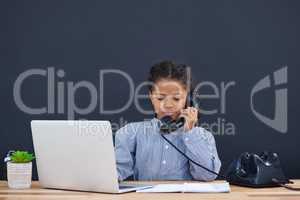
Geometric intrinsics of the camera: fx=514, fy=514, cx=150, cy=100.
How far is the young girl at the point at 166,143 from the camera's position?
2428 millimetres

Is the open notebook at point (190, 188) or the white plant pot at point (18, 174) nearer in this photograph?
the open notebook at point (190, 188)

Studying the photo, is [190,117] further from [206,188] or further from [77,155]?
[77,155]

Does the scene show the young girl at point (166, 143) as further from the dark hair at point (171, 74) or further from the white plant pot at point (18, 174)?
the white plant pot at point (18, 174)

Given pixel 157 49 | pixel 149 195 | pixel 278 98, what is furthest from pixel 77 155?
pixel 278 98

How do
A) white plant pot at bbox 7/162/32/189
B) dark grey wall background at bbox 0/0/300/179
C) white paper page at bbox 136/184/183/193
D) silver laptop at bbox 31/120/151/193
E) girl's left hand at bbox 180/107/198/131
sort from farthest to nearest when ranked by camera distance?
dark grey wall background at bbox 0/0/300/179, girl's left hand at bbox 180/107/198/131, white plant pot at bbox 7/162/32/189, white paper page at bbox 136/184/183/193, silver laptop at bbox 31/120/151/193

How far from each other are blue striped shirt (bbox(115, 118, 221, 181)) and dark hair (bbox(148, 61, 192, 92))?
0.24m

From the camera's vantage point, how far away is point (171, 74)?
2.70 meters

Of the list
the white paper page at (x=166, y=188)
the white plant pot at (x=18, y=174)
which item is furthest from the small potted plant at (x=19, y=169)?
the white paper page at (x=166, y=188)

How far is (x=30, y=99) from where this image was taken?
316cm

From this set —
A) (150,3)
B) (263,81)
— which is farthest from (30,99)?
(263,81)

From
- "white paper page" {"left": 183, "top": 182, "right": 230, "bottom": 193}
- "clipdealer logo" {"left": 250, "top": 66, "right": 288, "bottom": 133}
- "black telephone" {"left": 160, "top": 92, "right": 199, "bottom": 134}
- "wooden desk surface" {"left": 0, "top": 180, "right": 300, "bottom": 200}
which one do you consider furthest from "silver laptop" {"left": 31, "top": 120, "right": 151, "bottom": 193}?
"clipdealer logo" {"left": 250, "top": 66, "right": 288, "bottom": 133}

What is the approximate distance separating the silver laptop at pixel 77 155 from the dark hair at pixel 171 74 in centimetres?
79

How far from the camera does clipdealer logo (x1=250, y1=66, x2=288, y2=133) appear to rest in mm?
3125

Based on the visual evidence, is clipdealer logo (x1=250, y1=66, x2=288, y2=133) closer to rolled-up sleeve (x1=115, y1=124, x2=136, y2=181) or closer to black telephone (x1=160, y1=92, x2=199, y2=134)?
black telephone (x1=160, y1=92, x2=199, y2=134)
